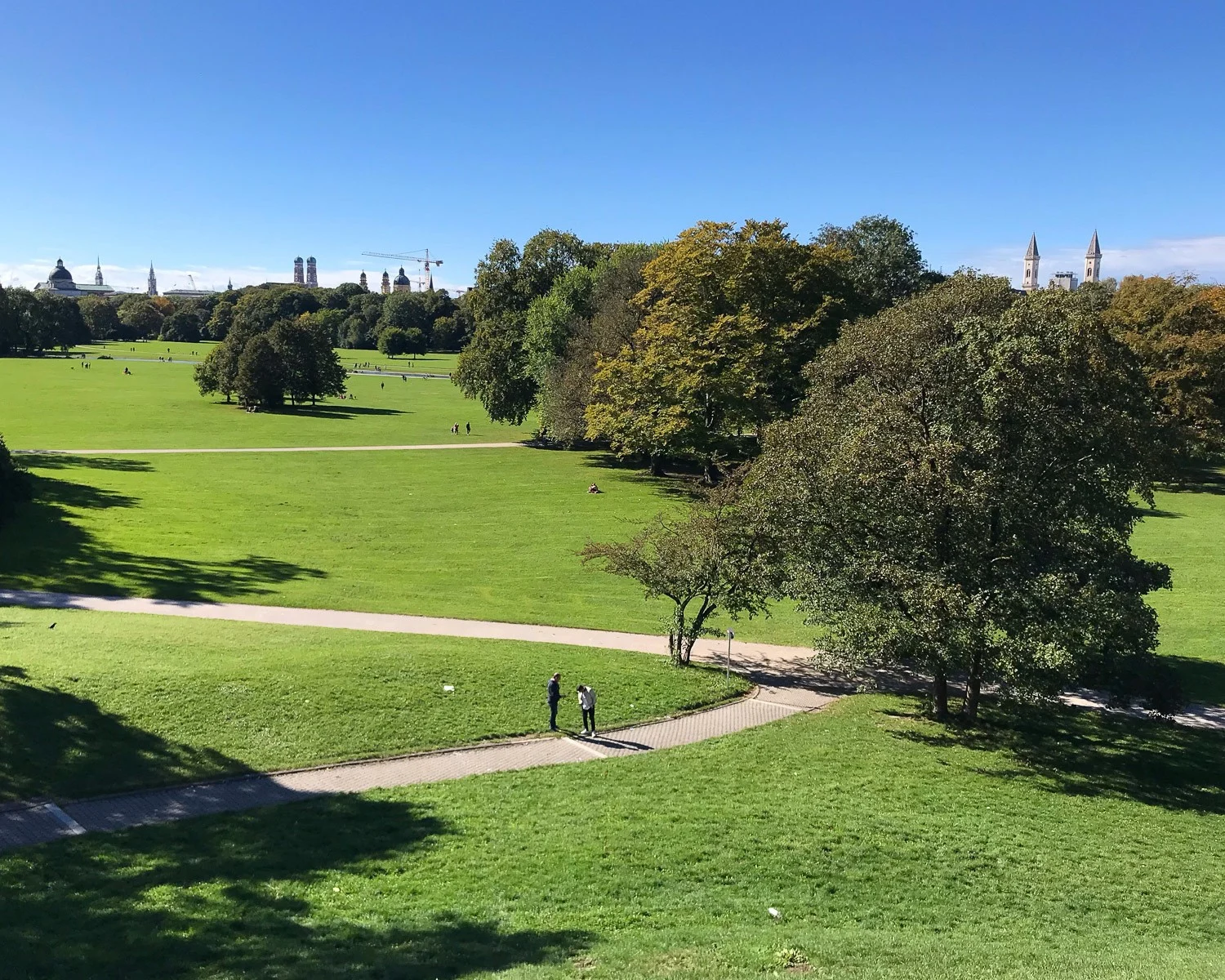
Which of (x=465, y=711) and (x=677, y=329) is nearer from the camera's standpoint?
(x=465, y=711)

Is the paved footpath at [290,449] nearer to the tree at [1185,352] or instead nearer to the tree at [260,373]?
the tree at [260,373]

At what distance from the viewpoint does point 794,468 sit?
68.4 feet

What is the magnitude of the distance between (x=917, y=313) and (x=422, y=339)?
14896cm

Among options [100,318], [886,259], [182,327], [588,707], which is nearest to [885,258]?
[886,259]

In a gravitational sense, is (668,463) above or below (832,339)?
below

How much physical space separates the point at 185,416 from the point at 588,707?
65598 mm

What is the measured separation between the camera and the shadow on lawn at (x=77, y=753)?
14.4 m

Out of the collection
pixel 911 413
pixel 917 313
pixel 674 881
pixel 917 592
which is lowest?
pixel 674 881

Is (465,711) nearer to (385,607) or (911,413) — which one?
(385,607)

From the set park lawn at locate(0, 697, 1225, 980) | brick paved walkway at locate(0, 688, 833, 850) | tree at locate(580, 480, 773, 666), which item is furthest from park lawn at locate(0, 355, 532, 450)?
park lawn at locate(0, 697, 1225, 980)

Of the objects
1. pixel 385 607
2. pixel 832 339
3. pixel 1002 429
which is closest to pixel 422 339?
pixel 832 339

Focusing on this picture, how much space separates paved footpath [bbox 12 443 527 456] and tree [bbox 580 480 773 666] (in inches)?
1594

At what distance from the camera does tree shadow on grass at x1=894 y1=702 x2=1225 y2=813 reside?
16953mm

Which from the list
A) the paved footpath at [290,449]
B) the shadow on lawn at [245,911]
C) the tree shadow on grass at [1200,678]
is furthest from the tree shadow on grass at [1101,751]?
the paved footpath at [290,449]
